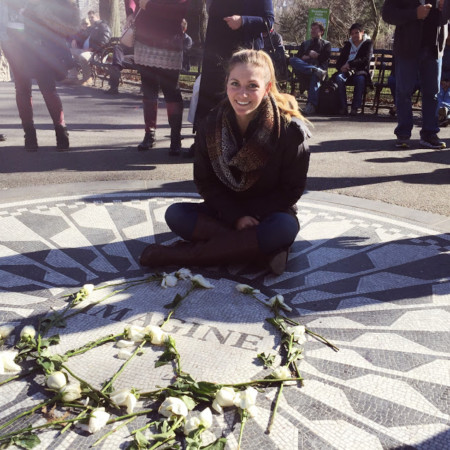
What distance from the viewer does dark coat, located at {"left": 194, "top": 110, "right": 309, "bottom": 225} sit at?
288 cm

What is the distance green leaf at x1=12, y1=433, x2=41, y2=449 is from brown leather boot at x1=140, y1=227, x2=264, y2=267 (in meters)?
1.31

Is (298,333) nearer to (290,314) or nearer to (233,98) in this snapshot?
(290,314)

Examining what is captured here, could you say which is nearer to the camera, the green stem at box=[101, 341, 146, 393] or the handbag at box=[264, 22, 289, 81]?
the green stem at box=[101, 341, 146, 393]

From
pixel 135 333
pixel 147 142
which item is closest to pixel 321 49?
pixel 147 142

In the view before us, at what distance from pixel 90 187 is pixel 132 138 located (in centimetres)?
264

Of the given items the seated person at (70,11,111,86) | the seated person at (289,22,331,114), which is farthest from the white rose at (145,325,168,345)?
the seated person at (70,11,111,86)

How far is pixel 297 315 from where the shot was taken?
7.65ft

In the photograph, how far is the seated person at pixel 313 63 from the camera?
31.5 feet

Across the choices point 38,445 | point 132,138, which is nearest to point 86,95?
point 132,138

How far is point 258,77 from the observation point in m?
2.75

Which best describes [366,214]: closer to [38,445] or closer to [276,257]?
[276,257]

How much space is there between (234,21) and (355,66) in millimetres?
5779

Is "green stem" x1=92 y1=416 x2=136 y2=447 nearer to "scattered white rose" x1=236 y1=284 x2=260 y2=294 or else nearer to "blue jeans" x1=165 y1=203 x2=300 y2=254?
"scattered white rose" x1=236 y1=284 x2=260 y2=294

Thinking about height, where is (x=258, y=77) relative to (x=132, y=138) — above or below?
above
